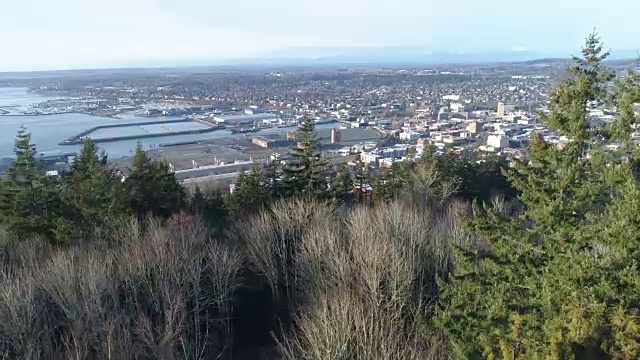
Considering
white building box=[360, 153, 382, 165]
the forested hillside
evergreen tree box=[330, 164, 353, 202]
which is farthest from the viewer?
white building box=[360, 153, 382, 165]

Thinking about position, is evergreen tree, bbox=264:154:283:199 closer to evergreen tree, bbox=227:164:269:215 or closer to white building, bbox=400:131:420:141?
evergreen tree, bbox=227:164:269:215

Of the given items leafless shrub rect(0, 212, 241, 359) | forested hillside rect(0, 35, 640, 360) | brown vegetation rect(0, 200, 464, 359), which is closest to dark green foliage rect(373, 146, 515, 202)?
forested hillside rect(0, 35, 640, 360)

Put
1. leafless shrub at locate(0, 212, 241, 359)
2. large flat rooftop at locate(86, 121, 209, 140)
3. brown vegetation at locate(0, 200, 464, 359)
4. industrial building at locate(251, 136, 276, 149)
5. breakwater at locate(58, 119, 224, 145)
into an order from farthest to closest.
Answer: large flat rooftop at locate(86, 121, 209, 140)
breakwater at locate(58, 119, 224, 145)
industrial building at locate(251, 136, 276, 149)
leafless shrub at locate(0, 212, 241, 359)
brown vegetation at locate(0, 200, 464, 359)

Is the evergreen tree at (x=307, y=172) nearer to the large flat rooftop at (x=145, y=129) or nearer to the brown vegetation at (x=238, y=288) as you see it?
the brown vegetation at (x=238, y=288)

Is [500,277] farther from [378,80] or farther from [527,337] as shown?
[378,80]

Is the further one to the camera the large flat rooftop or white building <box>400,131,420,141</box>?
the large flat rooftop

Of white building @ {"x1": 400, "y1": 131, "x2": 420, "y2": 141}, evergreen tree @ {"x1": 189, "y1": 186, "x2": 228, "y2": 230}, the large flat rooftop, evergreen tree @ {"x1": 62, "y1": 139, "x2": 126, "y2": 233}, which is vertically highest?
evergreen tree @ {"x1": 62, "y1": 139, "x2": 126, "y2": 233}

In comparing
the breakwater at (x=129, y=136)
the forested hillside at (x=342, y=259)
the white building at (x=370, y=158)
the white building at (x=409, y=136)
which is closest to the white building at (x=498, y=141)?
the white building at (x=409, y=136)

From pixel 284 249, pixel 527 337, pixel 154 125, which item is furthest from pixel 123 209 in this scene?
pixel 154 125
